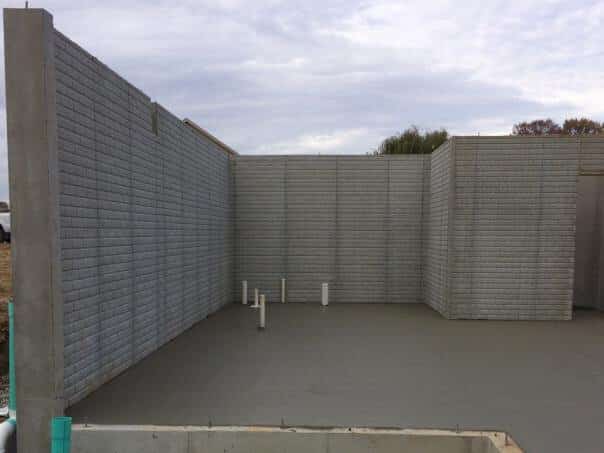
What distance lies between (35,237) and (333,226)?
8342 millimetres

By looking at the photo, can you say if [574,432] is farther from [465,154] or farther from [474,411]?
[465,154]

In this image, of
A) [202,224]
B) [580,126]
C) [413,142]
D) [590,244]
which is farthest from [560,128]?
[202,224]

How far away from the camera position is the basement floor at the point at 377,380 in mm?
4320

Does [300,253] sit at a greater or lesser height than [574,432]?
greater

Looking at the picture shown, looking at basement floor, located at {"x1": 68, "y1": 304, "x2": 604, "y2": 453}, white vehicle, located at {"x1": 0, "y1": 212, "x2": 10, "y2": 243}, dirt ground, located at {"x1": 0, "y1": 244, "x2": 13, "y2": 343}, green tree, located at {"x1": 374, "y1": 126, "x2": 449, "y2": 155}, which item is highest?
green tree, located at {"x1": 374, "y1": 126, "x2": 449, "y2": 155}

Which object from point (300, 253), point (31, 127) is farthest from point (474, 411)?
point (300, 253)

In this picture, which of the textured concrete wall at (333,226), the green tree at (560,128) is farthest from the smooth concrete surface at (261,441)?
the green tree at (560,128)

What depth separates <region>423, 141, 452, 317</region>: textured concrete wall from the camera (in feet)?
31.6

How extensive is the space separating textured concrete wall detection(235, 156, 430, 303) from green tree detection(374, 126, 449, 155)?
17497 millimetres

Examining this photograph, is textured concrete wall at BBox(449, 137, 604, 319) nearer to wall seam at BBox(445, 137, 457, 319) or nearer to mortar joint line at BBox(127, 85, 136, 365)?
wall seam at BBox(445, 137, 457, 319)

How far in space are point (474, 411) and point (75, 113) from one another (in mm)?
5852

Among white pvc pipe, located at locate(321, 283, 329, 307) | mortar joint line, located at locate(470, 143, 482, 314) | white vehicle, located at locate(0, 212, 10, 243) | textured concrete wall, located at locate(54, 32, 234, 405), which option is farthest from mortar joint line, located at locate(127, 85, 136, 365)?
white vehicle, located at locate(0, 212, 10, 243)

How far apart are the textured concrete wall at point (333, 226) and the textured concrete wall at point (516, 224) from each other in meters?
2.09

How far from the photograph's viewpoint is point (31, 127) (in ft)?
13.4
